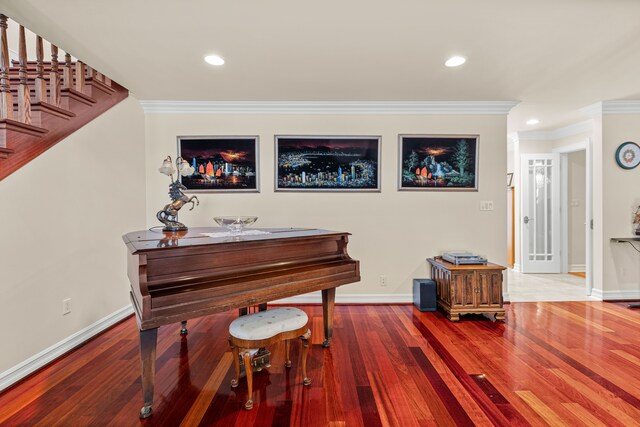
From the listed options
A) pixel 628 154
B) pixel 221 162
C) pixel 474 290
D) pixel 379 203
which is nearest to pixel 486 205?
pixel 474 290

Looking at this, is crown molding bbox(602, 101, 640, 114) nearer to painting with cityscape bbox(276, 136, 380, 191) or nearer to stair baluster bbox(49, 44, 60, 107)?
painting with cityscape bbox(276, 136, 380, 191)

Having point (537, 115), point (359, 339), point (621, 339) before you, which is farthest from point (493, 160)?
point (359, 339)

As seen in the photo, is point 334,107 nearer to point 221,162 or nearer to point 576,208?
point 221,162

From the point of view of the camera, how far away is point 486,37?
7.56ft

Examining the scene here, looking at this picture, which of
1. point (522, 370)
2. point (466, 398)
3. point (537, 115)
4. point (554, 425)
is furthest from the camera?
point (537, 115)

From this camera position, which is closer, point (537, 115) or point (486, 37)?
point (486, 37)

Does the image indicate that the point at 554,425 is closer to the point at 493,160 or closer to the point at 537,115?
the point at 493,160

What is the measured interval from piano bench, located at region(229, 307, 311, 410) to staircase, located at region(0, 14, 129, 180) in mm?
1899

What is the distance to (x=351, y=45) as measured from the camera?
94.7 inches

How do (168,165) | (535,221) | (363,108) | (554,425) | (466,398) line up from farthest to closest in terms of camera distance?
(535,221) < (363,108) < (168,165) < (466,398) < (554,425)

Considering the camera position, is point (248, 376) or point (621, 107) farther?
point (621, 107)

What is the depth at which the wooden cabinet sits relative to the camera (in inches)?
128

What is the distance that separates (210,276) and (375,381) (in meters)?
1.34

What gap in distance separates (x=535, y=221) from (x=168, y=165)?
19.3ft
